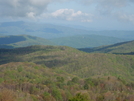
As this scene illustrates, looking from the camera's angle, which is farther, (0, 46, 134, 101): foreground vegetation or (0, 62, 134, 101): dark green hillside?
(0, 46, 134, 101): foreground vegetation

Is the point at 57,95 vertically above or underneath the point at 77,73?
above

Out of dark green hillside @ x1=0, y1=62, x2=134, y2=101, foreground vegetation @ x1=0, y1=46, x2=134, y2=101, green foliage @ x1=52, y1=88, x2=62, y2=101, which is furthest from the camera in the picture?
foreground vegetation @ x1=0, y1=46, x2=134, y2=101

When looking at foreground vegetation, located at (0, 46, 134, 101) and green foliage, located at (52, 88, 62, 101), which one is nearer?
green foliage, located at (52, 88, 62, 101)

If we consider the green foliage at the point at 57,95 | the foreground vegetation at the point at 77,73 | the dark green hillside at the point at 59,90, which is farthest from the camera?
the foreground vegetation at the point at 77,73

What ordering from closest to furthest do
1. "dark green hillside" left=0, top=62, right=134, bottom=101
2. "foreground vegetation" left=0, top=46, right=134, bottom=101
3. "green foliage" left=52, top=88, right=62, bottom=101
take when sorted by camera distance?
1. "dark green hillside" left=0, top=62, right=134, bottom=101
2. "green foliage" left=52, top=88, right=62, bottom=101
3. "foreground vegetation" left=0, top=46, right=134, bottom=101

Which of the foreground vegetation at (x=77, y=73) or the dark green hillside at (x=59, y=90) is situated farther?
the foreground vegetation at (x=77, y=73)

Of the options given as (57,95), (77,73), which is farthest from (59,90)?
(77,73)

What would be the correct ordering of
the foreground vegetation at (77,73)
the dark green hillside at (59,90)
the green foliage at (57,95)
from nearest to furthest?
the dark green hillside at (59,90), the green foliage at (57,95), the foreground vegetation at (77,73)

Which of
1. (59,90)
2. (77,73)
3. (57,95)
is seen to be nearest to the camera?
(57,95)

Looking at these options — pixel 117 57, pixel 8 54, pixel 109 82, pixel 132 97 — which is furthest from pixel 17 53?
pixel 132 97

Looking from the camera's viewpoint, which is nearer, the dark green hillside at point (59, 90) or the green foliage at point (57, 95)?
the dark green hillside at point (59, 90)

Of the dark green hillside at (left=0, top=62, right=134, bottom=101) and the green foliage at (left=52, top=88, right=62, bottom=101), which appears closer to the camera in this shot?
the dark green hillside at (left=0, top=62, right=134, bottom=101)

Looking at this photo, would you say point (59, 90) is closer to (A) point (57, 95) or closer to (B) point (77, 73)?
(A) point (57, 95)

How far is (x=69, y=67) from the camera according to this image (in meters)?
117
